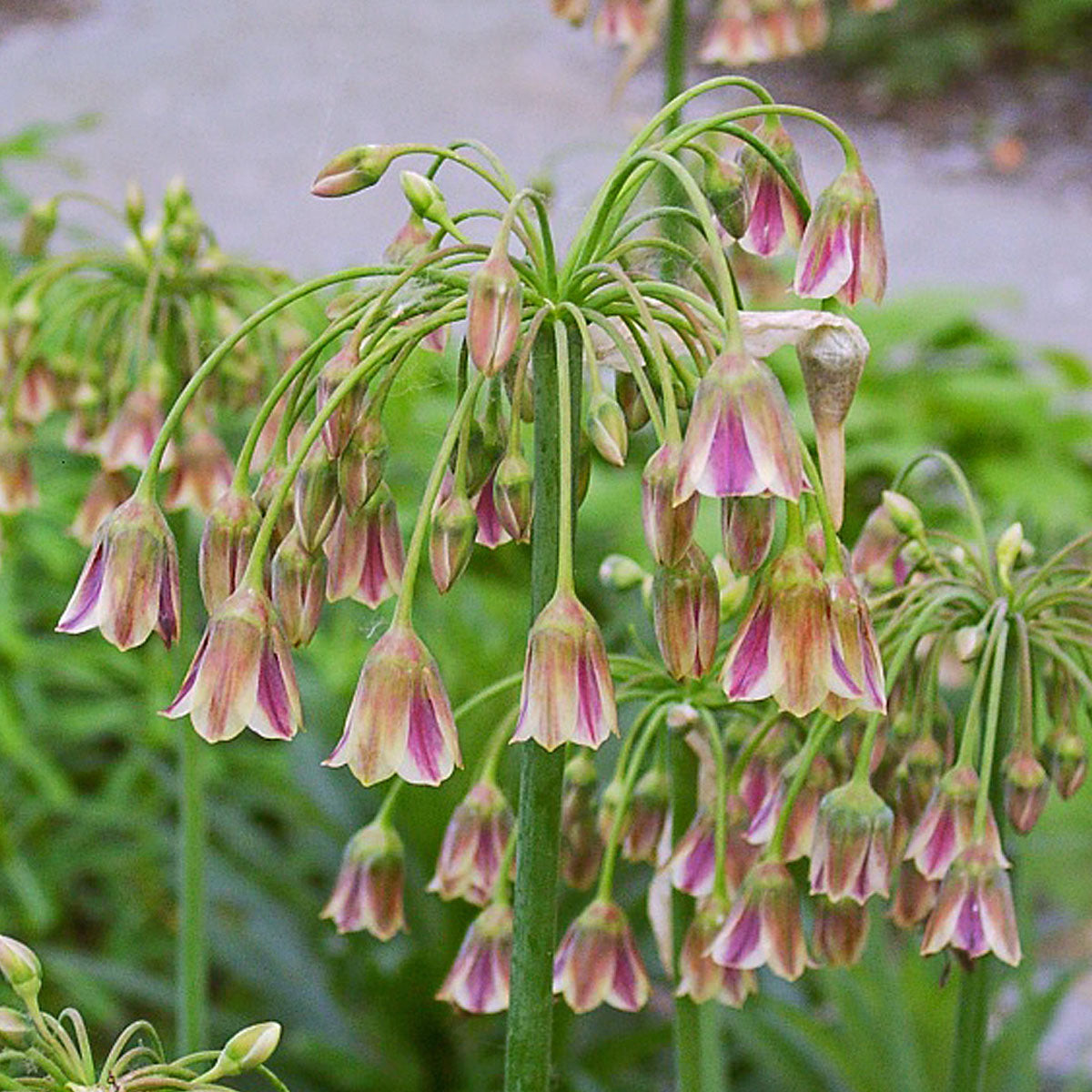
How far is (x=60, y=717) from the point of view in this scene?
12.3ft

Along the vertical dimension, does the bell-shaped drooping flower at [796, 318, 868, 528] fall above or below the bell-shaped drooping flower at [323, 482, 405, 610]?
above

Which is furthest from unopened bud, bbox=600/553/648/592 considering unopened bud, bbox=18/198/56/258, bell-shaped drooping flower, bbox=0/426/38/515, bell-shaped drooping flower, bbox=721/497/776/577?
unopened bud, bbox=18/198/56/258

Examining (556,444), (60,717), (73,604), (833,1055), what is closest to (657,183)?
(556,444)

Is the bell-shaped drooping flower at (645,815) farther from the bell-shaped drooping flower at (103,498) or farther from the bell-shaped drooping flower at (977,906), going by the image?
the bell-shaped drooping flower at (103,498)

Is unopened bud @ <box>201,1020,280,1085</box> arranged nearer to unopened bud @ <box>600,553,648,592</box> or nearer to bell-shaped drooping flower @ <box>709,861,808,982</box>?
bell-shaped drooping flower @ <box>709,861,808,982</box>

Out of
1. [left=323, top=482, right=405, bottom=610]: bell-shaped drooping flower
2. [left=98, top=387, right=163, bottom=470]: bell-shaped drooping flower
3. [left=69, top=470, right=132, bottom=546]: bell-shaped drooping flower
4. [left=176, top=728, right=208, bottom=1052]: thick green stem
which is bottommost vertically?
[left=176, top=728, right=208, bottom=1052]: thick green stem

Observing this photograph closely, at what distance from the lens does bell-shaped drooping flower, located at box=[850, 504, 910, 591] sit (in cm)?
159

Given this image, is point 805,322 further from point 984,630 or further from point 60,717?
point 60,717

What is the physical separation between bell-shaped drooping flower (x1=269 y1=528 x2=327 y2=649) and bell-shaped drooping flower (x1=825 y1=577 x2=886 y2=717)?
12.3 inches

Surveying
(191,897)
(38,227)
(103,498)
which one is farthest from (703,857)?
(38,227)

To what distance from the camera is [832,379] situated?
3.82 ft

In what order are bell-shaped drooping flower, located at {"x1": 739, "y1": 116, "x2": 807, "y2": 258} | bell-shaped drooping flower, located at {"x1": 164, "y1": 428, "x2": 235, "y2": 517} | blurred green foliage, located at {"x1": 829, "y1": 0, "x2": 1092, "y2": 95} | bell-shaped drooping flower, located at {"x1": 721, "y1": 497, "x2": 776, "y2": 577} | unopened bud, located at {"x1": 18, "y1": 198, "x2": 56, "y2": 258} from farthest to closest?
1. blurred green foliage, located at {"x1": 829, "y1": 0, "x2": 1092, "y2": 95}
2. unopened bud, located at {"x1": 18, "y1": 198, "x2": 56, "y2": 258}
3. bell-shaped drooping flower, located at {"x1": 164, "y1": 428, "x2": 235, "y2": 517}
4. bell-shaped drooping flower, located at {"x1": 739, "y1": 116, "x2": 807, "y2": 258}
5. bell-shaped drooping flower, located at {"x1": 721, "y1": 497, "x2": 776, "y2": 577}

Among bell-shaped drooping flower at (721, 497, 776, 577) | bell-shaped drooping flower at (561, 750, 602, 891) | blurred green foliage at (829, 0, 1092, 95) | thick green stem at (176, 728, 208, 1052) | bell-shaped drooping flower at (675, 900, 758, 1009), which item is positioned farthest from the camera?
blurred green foliage at (829, 0, 1092, 95)

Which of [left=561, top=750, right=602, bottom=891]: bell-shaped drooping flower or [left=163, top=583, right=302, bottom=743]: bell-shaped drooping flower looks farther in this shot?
[left=561, top=750, right=602, bottom=891]: bell-shaped drooping flower
